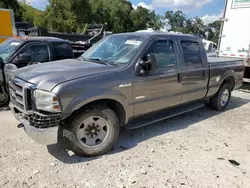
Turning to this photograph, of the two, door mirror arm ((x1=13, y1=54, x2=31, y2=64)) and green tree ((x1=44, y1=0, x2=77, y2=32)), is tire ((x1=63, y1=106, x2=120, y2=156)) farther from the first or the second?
green tree ((x1=44, y1=0, x2=77, y2=32))

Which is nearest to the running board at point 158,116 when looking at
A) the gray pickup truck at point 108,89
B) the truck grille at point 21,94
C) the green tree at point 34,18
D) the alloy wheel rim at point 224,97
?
the gray pickup truck at point 108,89

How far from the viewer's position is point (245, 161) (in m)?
3.77

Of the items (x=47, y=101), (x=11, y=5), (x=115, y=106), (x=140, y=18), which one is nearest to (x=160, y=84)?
(x=115, y=106)

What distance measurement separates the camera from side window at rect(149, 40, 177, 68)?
426 cm

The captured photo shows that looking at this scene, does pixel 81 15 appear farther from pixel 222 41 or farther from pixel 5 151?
pixel 5 151

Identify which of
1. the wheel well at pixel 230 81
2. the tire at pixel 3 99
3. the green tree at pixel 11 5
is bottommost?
the tire at pixel 3 99

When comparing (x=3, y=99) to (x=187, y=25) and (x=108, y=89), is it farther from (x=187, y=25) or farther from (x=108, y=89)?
(x=187, y=25)

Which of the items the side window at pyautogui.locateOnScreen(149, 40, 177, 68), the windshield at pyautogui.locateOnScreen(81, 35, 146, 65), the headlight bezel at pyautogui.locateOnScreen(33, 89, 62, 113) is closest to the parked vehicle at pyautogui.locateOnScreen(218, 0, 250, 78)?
the side window at pyautogui.locateOnScreen(149, 40, 177, 68)

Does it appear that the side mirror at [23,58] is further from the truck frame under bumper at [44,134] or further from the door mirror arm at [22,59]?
the truck frame under bumper at [44,134]

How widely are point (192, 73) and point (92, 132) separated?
249 cm

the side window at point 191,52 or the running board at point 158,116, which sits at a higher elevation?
the side window at point 191,52

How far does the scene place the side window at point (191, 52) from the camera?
4.79 meters

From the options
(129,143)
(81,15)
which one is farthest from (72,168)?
(81,15)

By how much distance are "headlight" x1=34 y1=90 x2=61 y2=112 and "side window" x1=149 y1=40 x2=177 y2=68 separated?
197cm
